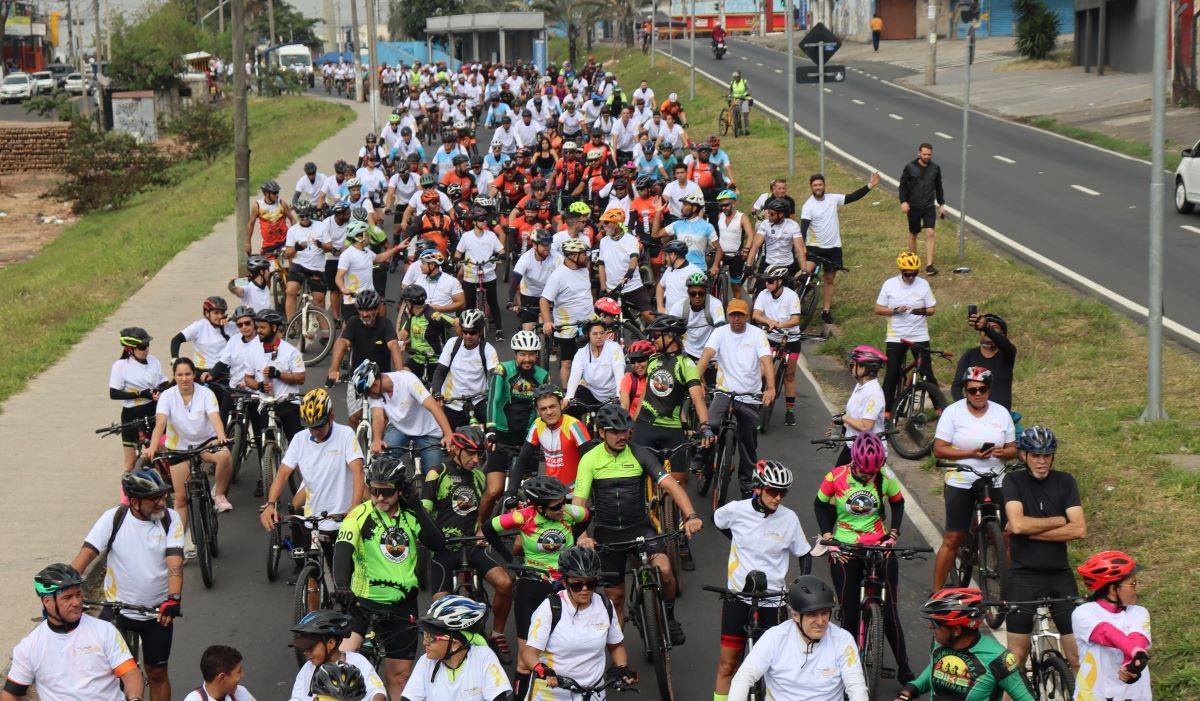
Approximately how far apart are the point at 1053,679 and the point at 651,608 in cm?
262

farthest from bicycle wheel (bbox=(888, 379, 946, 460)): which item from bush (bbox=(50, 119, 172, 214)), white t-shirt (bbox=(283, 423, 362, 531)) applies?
bush (bbox=(50, 119, 172, 214))

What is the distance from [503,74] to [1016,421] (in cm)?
4200

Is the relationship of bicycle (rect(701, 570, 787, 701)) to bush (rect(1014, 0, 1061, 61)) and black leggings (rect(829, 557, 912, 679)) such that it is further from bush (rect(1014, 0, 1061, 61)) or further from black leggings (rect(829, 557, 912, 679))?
bush (rect(1014, 0, 1061, 61))

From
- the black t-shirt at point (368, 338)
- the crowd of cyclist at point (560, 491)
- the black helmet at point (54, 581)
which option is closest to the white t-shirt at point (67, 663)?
the crowd of cyclist at point (560, 491)

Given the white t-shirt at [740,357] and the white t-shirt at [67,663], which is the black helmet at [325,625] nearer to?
the white t-shirt at [67,663]

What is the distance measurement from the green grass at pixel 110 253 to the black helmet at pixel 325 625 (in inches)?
506

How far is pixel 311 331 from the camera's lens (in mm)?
19250

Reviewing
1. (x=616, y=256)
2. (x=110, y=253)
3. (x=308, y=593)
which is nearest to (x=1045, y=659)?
(x=308, y=593)

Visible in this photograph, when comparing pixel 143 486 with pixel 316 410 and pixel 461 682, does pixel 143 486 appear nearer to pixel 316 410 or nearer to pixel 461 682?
pixel 316 410

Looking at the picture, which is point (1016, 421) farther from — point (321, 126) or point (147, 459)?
point (321, 126)

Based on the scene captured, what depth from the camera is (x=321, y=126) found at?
5422 cm

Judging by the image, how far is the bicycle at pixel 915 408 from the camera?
48.7ft

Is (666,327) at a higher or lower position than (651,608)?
higher

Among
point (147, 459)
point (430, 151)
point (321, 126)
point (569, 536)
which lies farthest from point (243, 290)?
point (321, 126)
